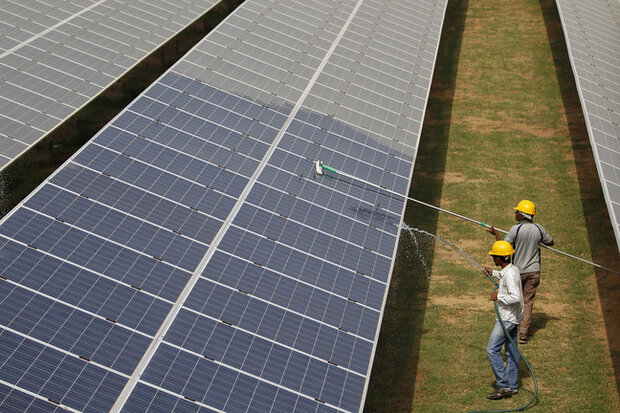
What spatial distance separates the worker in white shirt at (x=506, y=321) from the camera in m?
13.9

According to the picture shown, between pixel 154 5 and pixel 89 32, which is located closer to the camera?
pixel 89 32

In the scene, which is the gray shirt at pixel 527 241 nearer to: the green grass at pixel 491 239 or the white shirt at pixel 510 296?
the white shirt at pixel 510 296

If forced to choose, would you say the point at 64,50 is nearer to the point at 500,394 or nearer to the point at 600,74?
the point at 500,394

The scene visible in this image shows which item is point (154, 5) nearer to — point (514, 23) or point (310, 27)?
point (310, 27)

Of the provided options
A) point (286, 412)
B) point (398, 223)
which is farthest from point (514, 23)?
point (286, 412)

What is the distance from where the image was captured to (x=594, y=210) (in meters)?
22.0

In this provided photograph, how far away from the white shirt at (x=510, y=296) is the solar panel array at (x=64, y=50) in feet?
41.0

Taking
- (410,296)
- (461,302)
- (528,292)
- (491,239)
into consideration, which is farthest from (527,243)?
(491,239)

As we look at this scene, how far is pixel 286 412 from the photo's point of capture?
11.8 metres

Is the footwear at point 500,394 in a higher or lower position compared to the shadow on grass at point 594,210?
higher

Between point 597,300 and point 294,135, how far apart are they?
9.21 meters

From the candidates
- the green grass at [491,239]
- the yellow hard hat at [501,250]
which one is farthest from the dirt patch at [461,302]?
the yellow hard hat at [501,250]

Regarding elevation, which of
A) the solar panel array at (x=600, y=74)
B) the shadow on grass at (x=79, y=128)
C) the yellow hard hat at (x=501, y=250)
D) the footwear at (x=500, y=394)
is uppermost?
the yellow hard hat at (x=501, y=250)

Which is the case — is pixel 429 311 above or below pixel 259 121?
below
